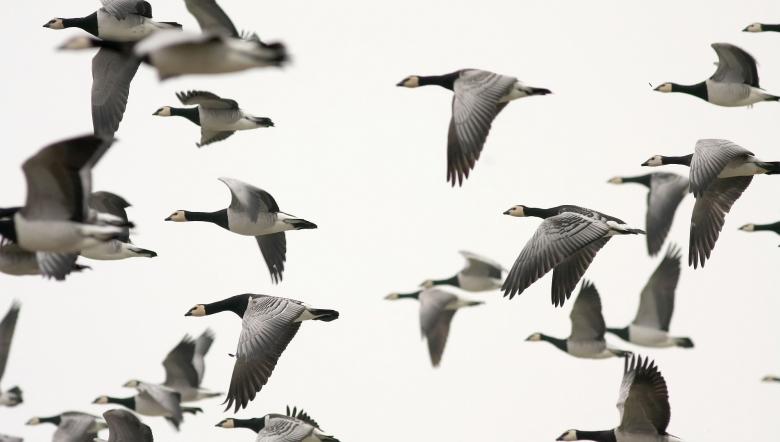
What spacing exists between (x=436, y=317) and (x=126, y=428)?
1019cm

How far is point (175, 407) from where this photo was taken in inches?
802

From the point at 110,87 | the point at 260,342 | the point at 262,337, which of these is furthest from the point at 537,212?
the point at 110,87

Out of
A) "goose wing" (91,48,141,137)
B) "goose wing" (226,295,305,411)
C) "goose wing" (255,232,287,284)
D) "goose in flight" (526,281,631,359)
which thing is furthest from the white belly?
"goose wing" (91,48,141,137)

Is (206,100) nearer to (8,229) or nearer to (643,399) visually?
(8,229)

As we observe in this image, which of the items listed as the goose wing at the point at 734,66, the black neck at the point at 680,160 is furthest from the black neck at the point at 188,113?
the goose wing at the point at 734,66

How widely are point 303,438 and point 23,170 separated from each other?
527 centimetres

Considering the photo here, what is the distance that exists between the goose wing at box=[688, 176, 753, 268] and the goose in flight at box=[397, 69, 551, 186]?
337 cm

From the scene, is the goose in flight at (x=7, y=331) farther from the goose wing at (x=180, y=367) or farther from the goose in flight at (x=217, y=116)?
the goose in flight at (x=217, y=116)

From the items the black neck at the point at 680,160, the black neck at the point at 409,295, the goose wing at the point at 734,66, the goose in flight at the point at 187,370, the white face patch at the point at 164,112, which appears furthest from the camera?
the black neck at the point at 409,295

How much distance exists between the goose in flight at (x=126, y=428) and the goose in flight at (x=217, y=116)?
176 inches

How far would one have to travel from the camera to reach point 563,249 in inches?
671

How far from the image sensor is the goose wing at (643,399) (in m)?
15.4

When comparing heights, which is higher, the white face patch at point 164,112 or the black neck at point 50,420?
the white face patch at point 164,112

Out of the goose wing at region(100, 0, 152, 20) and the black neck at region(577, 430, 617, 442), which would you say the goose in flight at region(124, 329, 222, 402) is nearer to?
the goose wing at region(100, 0, 152, 20)
